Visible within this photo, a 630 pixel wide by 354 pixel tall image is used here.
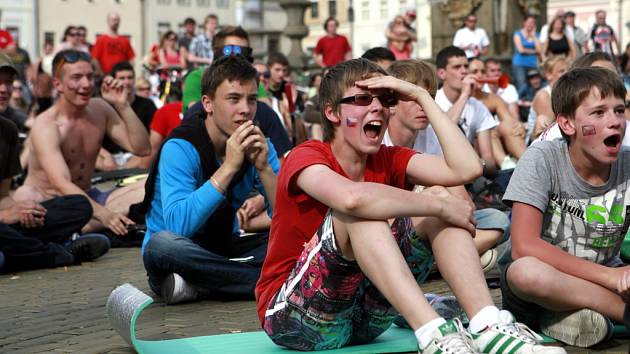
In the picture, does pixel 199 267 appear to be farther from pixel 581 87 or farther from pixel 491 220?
pixel 581 87

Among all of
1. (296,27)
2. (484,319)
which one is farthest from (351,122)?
(296,27)

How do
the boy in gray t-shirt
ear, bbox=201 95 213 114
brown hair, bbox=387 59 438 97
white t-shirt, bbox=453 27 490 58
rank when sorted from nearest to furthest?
the boy in gray t-shirt
ear, bbox=201 95 213 114
brown hair, bbox=387 59 438 97
white t-shirt, bbox=453 27 490 58

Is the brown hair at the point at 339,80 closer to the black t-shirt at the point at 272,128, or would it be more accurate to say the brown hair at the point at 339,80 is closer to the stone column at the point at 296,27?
the black t-shirt at the point at 272,128

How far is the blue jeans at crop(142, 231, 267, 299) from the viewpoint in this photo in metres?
7.42

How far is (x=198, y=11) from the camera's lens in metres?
95.6

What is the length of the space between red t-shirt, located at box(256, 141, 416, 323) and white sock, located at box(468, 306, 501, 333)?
0.84 m

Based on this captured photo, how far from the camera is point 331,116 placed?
5645mm

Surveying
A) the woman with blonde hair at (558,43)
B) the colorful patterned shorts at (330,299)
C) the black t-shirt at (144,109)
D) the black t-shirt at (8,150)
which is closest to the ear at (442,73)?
the black t-shirt at (8,150)

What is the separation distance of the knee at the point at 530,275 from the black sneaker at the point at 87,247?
16.6ft

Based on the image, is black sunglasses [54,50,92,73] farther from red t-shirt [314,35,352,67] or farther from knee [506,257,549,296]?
red t-shirt [314,35,352,67]

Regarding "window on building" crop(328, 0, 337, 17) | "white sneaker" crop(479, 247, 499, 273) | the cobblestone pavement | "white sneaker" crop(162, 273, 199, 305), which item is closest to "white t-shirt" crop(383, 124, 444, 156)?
"white sneaker" crop(479, 247, 499, 273)

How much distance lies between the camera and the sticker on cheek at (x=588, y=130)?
593 cm

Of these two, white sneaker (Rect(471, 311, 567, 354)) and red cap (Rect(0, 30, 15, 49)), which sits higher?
red cap (Rect(0, 30, 15, 49))

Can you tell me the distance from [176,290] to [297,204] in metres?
2.13
